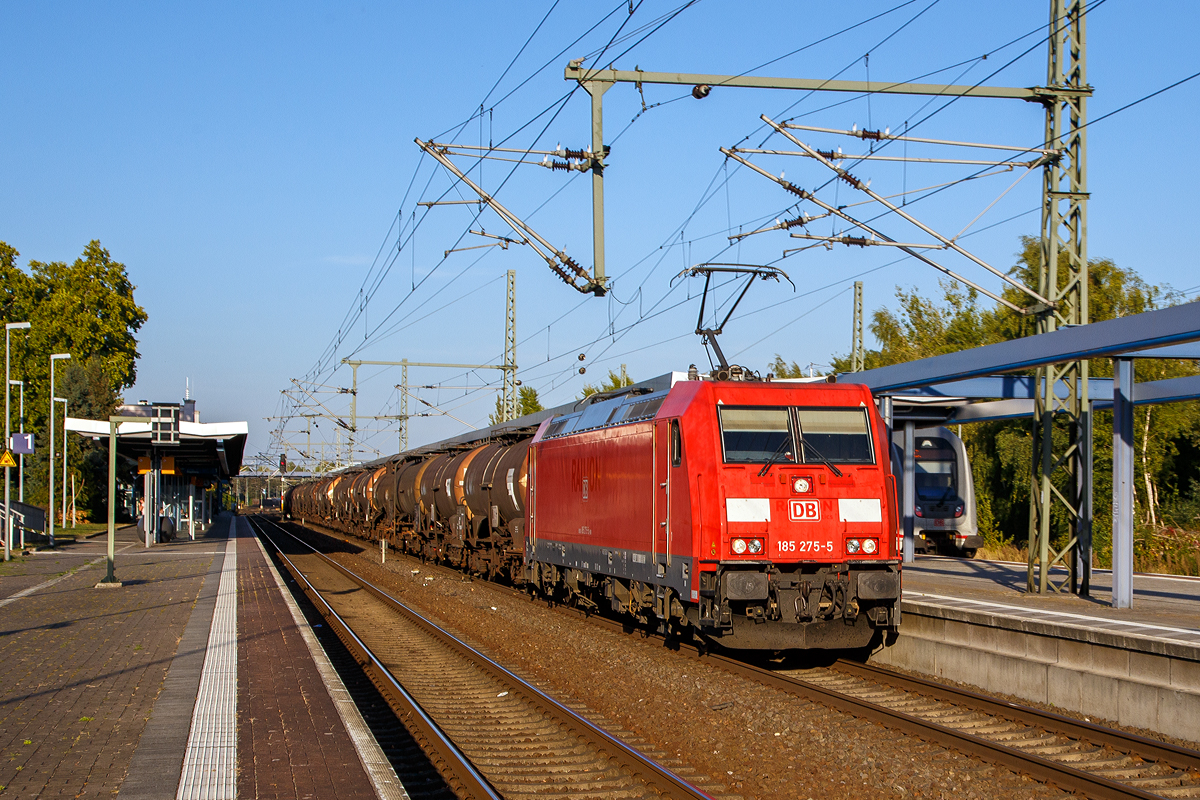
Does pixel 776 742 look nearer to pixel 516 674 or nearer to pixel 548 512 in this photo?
pixel 516 674

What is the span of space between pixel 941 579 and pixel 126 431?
78.6ft

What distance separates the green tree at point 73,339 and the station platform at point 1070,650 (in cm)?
4912

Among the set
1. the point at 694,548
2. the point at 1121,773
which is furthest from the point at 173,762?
the point at 1121,773

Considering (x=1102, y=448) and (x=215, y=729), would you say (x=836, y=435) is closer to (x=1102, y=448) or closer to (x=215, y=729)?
(x=215, y=729)

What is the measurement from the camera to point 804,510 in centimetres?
1155

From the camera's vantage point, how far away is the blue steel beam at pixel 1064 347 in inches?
421

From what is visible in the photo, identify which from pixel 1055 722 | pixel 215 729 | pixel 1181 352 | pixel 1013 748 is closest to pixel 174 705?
pixel 215 729

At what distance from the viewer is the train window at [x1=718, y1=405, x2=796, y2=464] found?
38.5 ft

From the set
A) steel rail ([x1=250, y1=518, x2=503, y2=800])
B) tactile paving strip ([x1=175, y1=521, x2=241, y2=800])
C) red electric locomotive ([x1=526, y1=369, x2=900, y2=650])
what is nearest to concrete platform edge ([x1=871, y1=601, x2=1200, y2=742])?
red electric locomotive ([x1=526, y1=369, x2=900, y2=650])

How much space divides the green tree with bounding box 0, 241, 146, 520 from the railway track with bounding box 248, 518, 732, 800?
145 feet

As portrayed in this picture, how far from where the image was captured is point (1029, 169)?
14.6m

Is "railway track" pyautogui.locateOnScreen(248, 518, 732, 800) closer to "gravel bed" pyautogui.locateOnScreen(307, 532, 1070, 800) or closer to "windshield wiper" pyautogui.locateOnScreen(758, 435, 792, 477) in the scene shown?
"gravel bed" pyautogui.locateOnScreen(307, 532, 1070, 800)

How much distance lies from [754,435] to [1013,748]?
472 cm

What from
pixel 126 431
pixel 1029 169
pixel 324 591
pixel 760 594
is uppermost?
pixel 1029 169
